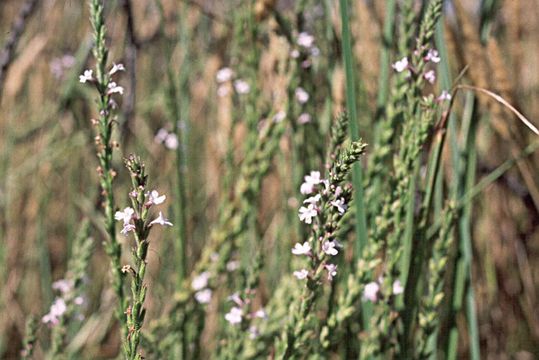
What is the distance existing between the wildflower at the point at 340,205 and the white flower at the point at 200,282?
1.94ft

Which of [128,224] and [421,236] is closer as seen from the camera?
[128,224]

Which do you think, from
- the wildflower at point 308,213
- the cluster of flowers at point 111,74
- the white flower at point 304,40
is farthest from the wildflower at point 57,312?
the white flower at point 304,40

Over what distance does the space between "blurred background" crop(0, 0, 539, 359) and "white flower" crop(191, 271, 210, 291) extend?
8 cm

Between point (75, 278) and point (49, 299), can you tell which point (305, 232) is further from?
point (49, 299)

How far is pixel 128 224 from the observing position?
0.76 m

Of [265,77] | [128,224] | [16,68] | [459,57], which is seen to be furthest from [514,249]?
[16,68]

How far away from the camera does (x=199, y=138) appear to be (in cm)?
238

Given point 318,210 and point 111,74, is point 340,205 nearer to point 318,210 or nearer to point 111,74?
point 318,210

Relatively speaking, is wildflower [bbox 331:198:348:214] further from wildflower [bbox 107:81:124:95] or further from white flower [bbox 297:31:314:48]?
white flower [bbox 297:31:314:48]

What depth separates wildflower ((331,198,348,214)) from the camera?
0.75 m

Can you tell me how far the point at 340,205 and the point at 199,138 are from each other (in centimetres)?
165

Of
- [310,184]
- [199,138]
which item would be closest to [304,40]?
[310,184]

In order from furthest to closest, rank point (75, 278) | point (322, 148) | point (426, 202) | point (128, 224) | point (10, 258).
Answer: point (10, 258), point (322, 148), point (75, 278), point (426, 202), point (128, 224)

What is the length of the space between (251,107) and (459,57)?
0.45 meters
